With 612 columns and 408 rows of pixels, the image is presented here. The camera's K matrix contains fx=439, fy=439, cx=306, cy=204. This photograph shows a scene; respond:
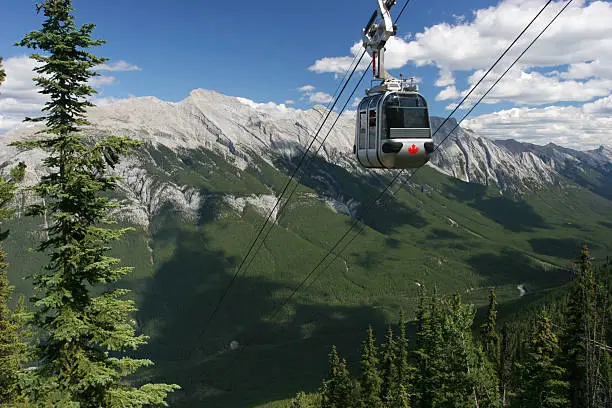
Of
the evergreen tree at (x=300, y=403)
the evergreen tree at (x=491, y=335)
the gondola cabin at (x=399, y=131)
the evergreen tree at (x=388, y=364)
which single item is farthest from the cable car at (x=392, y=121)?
the evergreen tree at (x=300, y=403)

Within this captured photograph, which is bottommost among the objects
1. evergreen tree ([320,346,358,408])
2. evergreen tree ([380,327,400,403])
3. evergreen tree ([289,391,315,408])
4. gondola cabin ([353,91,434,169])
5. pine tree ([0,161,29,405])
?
evergreen tree ([289,391,315,408])

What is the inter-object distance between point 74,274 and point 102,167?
4096mm

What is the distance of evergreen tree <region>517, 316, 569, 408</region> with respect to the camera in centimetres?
3882

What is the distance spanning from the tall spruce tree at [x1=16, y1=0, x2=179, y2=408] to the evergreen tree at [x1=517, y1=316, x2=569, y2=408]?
36298 millimetres

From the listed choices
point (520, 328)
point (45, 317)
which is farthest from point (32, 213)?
point (520, 328)

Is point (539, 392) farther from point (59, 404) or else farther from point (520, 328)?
point (520, 328)

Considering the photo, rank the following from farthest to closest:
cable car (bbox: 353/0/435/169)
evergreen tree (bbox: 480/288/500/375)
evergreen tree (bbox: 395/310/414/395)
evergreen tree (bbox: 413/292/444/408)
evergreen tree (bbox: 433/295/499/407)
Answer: evergreen tree (bbox: 480/288/500/375), evergreen tree (bbox: 395/310/414/395), evergreen tree (bbox: 413/292/444/408), evergreen tree (bbox: 433/295/499/407), cable car (bbox: 353/0/435/169)

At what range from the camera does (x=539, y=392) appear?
3997 cm

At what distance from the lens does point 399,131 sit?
67.6 feet

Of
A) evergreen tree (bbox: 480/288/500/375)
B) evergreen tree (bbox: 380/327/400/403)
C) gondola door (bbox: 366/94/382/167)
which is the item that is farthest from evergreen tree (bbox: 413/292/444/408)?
gondola door (bbox: 366/94/382/167)

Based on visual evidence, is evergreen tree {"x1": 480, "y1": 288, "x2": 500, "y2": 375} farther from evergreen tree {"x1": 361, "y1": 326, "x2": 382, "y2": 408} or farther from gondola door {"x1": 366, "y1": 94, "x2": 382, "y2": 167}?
gondola door {"x1": 366, "y1": 94, "x2": 382, "y2": 167}

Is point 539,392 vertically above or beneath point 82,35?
beneath

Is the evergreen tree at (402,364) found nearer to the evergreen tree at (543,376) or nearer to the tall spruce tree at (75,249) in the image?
the evergreen tree at (543,376)

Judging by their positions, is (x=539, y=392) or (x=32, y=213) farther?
(x=539, y=392)
